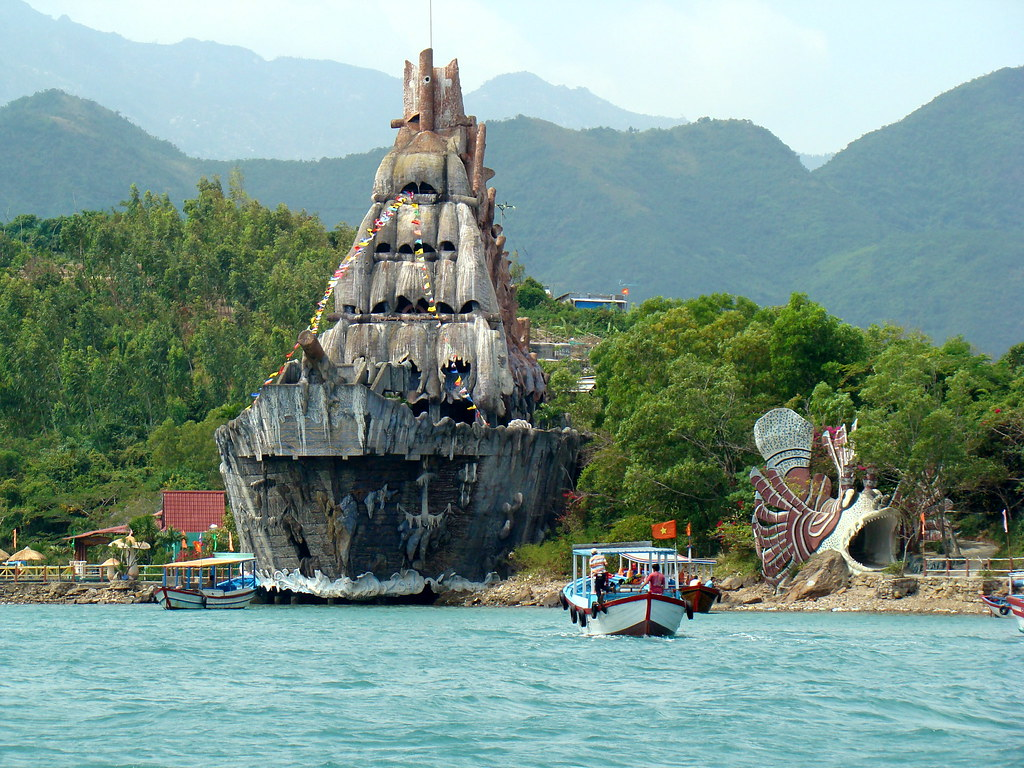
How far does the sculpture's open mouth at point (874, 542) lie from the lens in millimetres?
44188

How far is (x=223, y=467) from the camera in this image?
158 ft

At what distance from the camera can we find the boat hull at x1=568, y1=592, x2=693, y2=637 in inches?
1275

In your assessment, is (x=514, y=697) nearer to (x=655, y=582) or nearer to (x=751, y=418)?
(x=655, y=582)

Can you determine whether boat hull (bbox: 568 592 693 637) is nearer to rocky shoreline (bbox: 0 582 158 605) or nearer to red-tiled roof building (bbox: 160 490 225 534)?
rocky shoreline (bbox: 0 582 158 605)

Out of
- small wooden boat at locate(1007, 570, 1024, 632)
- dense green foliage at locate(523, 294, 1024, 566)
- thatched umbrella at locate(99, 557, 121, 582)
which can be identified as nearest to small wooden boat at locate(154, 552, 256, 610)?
thatched umbrella at locate(99, 557, 121, 582)

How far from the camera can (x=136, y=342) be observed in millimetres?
77812

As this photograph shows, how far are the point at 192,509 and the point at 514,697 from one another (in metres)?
40.2

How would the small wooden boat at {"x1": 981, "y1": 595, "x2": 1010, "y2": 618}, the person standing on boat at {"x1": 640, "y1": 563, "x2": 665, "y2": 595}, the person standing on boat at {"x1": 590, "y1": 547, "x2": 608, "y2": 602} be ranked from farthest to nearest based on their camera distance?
the small wooden boat at {"x1": 981, "y1": 595, "x2": 1010, "y2": 618} < the person standing on boat at {"x1": 590, "y1": 547, "x2": 608, "y2": 602} < the person standing on boat at {"x1": 640, "y1": 563, "x2": 665, "y2": 595}

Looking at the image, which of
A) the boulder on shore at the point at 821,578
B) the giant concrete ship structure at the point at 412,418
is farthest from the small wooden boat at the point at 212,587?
the boulder on shore at the point at 821,578

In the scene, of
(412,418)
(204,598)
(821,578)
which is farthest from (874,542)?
(204,598)

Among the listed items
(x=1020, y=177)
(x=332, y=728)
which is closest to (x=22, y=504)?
(x=332, y=728)

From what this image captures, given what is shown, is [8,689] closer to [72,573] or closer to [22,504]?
[72,573]

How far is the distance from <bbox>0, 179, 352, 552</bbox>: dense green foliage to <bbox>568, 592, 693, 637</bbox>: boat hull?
3683cm

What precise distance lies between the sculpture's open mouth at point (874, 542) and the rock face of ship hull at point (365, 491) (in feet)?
33.0
